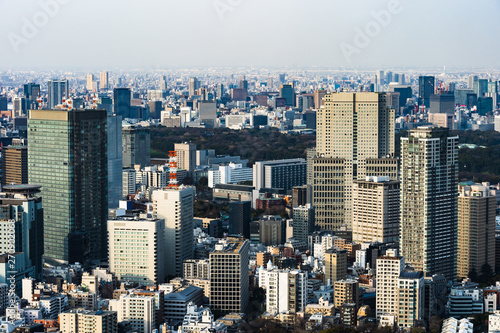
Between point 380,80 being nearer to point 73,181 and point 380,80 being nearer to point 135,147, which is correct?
point 135,147


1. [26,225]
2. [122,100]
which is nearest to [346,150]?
[26,225]

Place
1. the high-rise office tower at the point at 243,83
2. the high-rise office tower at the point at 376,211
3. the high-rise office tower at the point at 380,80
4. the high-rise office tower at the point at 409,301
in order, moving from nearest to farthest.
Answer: the high-rise office tower at the point at 409,301, the high-rise office tower at the point at 376,211, the high-rise office tower at the point at 380,80, the high-rise office tower at the point at 243,83

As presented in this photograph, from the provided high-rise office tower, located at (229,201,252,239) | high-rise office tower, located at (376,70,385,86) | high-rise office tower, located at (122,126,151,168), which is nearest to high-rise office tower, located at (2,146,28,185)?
high-rise office tower, located at (229,201,252,239)

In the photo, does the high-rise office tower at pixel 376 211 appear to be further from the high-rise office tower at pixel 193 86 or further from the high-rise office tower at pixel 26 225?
the high-rise office tower at pixel 193 86

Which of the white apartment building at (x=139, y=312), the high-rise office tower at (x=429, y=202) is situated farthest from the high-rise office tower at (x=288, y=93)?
the white apartment building at (x=139, y=312)

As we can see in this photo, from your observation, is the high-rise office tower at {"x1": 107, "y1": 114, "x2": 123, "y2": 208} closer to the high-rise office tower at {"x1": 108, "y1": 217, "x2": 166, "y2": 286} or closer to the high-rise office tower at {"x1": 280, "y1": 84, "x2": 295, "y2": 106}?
the high-rise office tower at {"x1": 108, "y1": 217, "x2": 166, "y2": 286}
